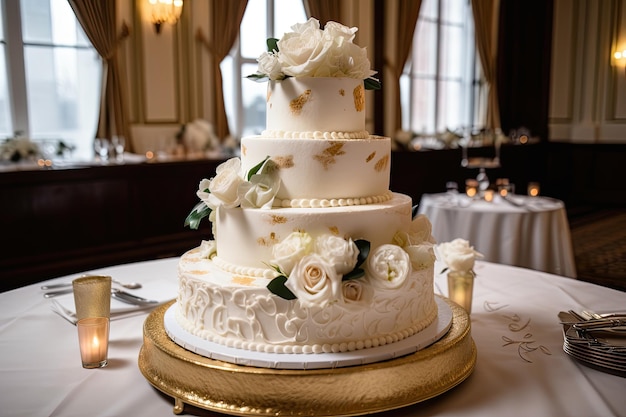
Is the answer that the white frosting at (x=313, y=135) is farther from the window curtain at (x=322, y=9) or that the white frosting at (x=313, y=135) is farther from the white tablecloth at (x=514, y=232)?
the window curtain at (x=322, y=9)

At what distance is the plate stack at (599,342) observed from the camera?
1.53m

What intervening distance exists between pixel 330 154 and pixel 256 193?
9.0 inches

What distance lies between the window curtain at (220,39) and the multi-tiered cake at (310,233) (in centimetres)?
605

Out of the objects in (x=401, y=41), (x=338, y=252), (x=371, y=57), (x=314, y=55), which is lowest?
Answer: (x=338, y=252)

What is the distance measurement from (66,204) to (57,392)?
353 cm

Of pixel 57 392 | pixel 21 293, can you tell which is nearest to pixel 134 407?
pixel 57 392

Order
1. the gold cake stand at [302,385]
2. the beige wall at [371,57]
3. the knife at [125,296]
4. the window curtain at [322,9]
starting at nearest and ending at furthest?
the gold cake stand at [302,385]
the knife at [125,296]
the beige wall at [371,57]
the window curtain at [322,9]

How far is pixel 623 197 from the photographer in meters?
10.2

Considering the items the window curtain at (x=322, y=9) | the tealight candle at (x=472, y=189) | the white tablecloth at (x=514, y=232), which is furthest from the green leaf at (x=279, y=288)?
the window curtain at (x=322, y=9)

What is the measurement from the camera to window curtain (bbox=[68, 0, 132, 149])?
6395 mm

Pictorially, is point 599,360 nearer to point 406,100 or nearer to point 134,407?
point 134,407

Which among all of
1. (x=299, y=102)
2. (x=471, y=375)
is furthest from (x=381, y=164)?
(x=471, y=375)

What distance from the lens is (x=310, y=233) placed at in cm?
152

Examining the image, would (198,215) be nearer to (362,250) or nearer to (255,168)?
(255,168)
